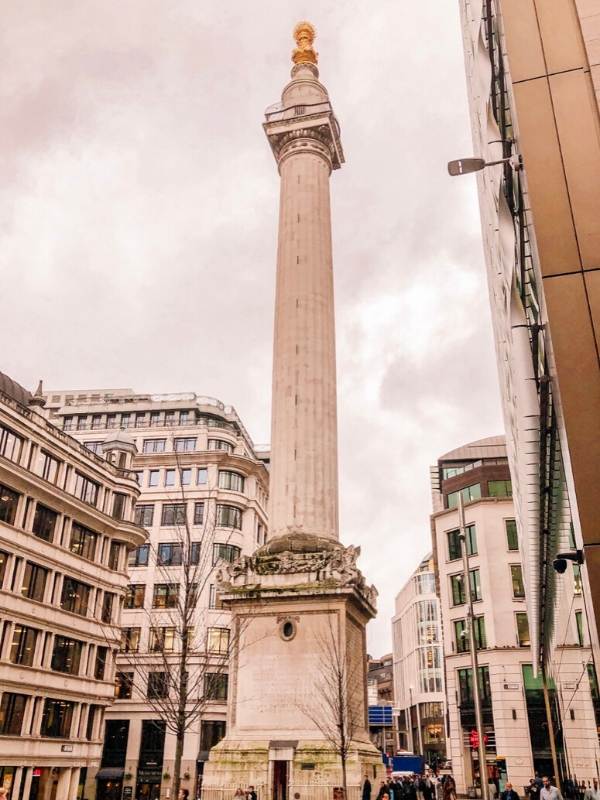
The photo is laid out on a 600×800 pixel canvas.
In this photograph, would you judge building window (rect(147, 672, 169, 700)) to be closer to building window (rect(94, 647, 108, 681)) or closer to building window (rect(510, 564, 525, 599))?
building window (rect(94, 647, 108, 681))

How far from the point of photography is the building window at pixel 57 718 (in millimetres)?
45969

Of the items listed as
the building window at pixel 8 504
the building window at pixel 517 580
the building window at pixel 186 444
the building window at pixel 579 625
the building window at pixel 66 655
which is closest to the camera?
the building window at pixel 579 625

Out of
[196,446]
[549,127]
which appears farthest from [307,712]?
[196,446]

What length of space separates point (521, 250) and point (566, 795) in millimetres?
28899

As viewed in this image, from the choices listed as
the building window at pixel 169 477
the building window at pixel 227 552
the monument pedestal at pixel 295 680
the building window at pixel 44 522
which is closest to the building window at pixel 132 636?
the building window at pixel 227 552

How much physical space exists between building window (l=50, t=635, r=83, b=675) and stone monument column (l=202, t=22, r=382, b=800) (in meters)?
25.2

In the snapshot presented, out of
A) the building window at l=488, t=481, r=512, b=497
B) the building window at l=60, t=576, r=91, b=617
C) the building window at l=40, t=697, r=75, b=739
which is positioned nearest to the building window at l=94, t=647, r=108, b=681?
the building window at l=40, t=697, r=75, b=739

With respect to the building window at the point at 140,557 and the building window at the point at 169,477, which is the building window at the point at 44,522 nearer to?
the building window at the point at 140,557

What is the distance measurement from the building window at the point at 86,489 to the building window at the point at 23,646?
35.5 feet

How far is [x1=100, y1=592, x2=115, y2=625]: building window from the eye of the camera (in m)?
53.9

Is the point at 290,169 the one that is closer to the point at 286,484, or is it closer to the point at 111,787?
the point at 286,484

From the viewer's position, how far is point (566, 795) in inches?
1315

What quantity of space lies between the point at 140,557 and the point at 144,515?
4.64m

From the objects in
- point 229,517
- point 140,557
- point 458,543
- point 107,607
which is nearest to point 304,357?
point 107,607
